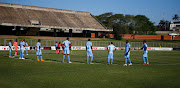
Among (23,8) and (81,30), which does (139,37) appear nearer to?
(81,30)

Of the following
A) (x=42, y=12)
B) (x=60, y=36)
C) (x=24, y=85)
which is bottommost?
(x=24, y=85)

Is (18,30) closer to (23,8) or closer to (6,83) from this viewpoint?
(23,8)

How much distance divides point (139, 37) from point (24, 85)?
8919 cm

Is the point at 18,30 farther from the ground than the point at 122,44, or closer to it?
farther from the ground

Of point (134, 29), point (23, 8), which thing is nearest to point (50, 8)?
point (23, 8)

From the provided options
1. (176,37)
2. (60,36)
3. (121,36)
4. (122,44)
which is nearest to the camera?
(122,44)

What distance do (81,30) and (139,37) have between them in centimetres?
2932

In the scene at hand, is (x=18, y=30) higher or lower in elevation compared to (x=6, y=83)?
higher

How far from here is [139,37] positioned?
95.8m

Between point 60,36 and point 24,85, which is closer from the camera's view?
point 24,85

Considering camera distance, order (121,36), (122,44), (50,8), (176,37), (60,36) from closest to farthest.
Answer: (122,44) < (60,36) < (50,8) < (121,36) < (176,37)

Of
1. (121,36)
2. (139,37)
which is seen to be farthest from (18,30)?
(139,37)

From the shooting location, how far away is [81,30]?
78.9m

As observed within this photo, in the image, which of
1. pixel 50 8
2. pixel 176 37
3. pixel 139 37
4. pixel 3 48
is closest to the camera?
pixel 3 48
